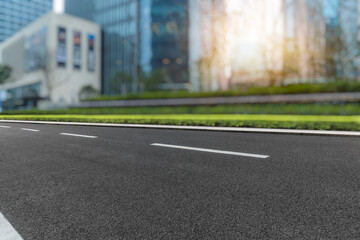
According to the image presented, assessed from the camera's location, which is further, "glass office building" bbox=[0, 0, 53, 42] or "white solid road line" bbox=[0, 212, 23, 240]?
"glass office building" bbox=[0, 0, 53, 42]

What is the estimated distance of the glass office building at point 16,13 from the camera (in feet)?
414

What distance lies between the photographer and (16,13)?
435 ft

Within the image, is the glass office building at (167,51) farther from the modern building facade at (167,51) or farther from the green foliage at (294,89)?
the green foliage at (294,89)

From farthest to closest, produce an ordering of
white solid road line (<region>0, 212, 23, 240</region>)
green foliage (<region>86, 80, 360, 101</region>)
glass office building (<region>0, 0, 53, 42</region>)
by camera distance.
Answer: glass office building (<region>0, 0, 53, 42</region>)
green foliage (<region>86, 80, 360, 101</region>)
white solid road line (<region>0, 212, 23, 240</region>)

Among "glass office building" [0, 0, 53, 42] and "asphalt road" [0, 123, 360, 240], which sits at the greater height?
"glass office building" [0, 0, 53, 42]

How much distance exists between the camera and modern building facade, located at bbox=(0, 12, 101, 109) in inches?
2589

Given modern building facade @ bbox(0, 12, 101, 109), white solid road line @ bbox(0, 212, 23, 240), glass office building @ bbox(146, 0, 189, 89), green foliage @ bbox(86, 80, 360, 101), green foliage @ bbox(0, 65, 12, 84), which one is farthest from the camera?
green foliage @ bbox(0, 65, 12, 84)

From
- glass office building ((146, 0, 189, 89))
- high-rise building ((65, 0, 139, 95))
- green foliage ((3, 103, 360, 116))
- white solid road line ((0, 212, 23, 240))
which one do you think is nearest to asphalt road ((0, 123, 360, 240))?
white solid road line ((0, 212, 23, 240))

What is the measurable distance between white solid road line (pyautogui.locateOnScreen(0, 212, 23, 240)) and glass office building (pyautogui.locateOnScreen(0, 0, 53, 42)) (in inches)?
5976

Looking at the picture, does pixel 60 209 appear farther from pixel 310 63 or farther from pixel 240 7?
pixel 310 63

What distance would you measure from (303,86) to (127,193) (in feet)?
61.4

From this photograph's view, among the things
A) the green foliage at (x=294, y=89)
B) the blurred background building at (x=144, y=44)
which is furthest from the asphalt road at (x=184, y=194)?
the blurred background building at (x=144, y=44)

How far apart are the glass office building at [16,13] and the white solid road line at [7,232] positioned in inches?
5976

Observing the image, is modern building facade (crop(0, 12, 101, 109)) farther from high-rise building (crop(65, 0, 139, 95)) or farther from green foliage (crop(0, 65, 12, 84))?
green foliage (crop(0, 65, 12, 84))
